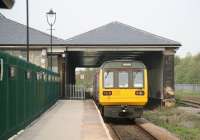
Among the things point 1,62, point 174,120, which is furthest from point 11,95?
point 174,120

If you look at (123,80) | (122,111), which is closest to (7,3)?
(122,111)

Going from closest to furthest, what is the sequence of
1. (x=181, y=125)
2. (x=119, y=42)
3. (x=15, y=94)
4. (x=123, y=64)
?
1. (x=15, y=94)
2. (x=181, y=125)
3. (x=123, y=64)
4. (x=119, y=42)

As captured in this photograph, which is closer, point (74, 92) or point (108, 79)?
point (108, 79)

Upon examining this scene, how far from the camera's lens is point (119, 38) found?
40938mm

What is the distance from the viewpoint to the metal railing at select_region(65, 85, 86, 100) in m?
43.9

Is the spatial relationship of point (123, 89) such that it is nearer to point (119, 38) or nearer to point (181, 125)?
point (181, 125)

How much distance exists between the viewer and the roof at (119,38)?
38781 millimetres

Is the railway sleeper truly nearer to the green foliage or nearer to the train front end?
the train front end

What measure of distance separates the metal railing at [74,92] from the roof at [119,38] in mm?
4508

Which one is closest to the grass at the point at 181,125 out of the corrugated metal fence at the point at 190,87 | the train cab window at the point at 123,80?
the train cab window at the point at 123,80

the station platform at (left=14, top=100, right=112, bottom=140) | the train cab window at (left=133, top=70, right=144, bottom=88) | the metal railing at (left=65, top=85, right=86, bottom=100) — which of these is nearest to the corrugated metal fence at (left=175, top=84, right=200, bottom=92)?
the metal railing at (left=65, top=85, right=86, bottom=100)

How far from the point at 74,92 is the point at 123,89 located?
19757mm

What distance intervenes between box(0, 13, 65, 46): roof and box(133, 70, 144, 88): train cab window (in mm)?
16019

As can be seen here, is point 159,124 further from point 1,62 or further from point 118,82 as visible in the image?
point 1,62
